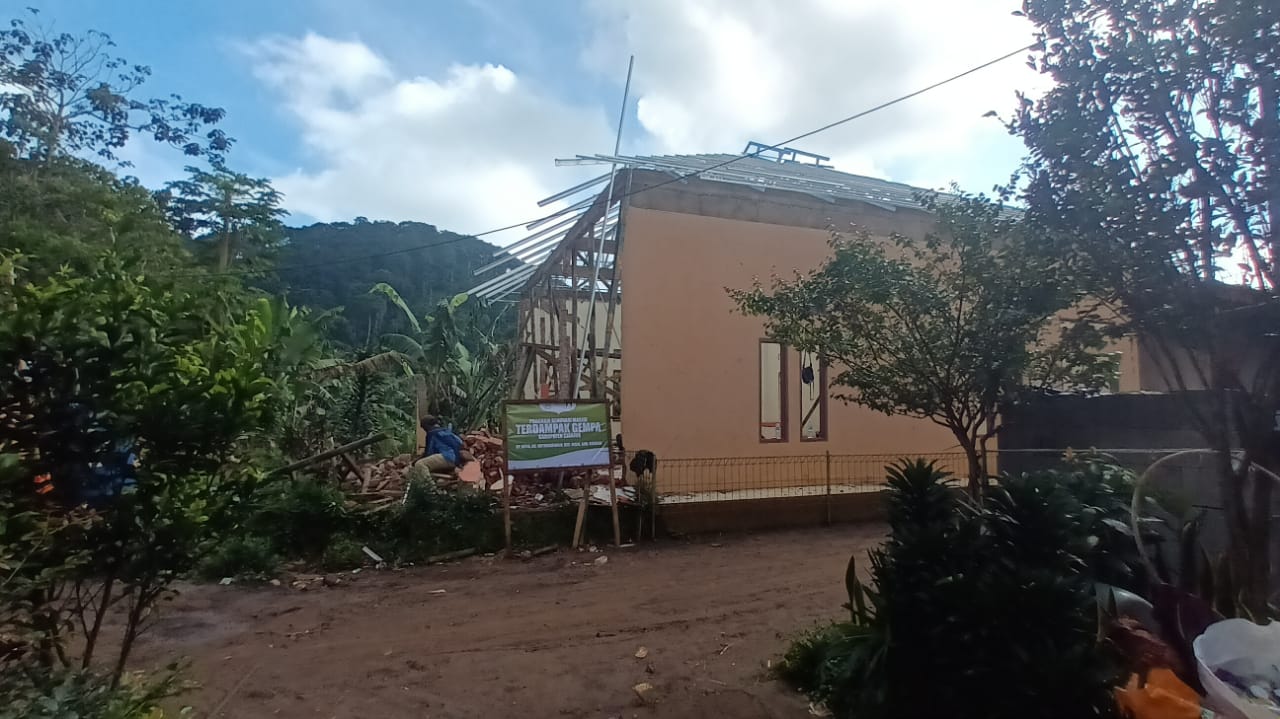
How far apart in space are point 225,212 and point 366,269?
39.0 ft

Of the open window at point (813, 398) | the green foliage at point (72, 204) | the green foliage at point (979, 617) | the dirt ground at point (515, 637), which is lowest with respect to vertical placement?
the dirt ground at point (515, 637)

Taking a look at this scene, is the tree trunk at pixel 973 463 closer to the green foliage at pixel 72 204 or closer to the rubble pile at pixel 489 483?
the rubble pile at pixel 489 483

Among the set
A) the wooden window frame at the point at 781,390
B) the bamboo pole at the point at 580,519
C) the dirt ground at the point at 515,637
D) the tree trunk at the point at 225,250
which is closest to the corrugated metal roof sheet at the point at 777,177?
the wooden window frame at the point at 781,390

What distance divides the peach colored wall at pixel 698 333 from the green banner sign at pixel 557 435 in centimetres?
171

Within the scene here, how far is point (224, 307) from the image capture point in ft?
12.1

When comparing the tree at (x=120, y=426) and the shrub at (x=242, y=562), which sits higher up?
the tree at (x=120, y=426)

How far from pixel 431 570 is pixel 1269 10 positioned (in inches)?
335

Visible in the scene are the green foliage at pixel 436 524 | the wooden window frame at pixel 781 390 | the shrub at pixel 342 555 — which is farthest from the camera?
the wooden window frame at pixel 781 390

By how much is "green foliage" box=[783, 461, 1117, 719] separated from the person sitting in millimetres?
8249

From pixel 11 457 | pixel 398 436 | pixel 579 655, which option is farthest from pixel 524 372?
pixel 11 457

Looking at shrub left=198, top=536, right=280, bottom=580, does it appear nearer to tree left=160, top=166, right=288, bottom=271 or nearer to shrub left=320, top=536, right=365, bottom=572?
shrub left=320, top=536, right=365, bottom=572

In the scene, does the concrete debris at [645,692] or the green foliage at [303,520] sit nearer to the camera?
the concrete debris at [645,692]

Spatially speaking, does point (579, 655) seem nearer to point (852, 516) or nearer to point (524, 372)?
point (852, 516)

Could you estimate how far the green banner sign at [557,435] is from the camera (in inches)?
365
